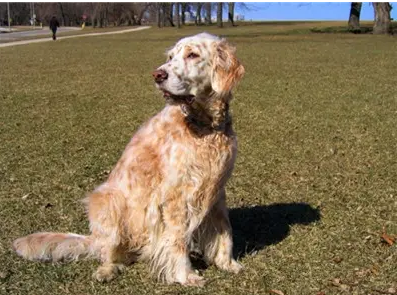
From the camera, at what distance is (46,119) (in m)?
10.6

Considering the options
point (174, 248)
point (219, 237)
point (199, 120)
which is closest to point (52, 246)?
point (174, 248)

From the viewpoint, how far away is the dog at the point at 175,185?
149 inches

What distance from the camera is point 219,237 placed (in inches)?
169

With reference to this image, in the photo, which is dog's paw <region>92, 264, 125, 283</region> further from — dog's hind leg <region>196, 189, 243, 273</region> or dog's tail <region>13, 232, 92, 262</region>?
dog's hind leg <region>196, 189, 243, 273</region>

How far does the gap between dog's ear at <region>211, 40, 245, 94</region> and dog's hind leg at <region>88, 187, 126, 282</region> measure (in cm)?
114

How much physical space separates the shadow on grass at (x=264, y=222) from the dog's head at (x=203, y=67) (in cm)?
159

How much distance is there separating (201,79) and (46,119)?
7540mm

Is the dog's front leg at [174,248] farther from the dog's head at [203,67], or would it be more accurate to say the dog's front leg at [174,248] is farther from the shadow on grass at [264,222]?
the dog's head at [203,67]

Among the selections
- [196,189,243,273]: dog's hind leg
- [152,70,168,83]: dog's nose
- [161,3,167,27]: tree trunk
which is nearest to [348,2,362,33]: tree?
Answer: [161,3,167,27]: tree trunk

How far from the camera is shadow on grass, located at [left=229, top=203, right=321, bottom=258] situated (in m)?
4.85

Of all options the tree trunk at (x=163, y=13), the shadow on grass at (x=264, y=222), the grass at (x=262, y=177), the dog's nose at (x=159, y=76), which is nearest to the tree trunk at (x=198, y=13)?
the tree trunk at (x=163, y=13)

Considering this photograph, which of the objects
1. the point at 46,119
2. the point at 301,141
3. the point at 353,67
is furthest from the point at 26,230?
the point at 353,67

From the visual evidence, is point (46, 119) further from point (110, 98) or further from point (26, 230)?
point (26, 230)

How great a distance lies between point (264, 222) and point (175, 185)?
179 centimetres
